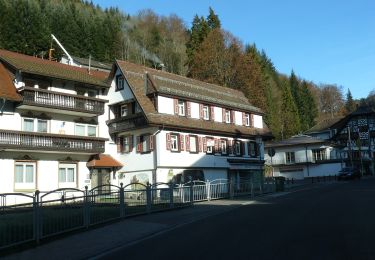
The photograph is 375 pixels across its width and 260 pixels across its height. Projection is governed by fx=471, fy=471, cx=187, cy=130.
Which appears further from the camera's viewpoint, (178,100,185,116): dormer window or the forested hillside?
the forested hillside

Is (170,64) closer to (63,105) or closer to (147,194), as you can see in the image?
(63,105)

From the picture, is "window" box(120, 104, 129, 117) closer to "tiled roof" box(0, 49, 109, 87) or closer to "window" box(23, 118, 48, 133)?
"tiled roof" box(0, 49, 109, 87)

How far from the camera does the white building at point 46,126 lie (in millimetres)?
33312

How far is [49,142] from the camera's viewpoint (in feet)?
114

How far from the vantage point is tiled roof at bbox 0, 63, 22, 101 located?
33.1 m

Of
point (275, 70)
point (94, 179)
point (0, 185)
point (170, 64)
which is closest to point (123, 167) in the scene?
point (94, 179)

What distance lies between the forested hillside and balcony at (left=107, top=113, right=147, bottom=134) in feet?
85.8

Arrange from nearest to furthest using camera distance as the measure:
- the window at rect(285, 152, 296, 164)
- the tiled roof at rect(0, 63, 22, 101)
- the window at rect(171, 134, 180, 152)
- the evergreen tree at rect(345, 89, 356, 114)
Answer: the tiled roof at rect(0, 63, 22, 101), the window at rect(171, 134, 180, 152), the window at rect(285, 152, 296, 164), the evergreen tree at rect(345, 89, 356, 114)

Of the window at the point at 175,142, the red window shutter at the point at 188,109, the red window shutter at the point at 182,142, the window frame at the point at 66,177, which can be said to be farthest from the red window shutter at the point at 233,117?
the window frame at the point at 66,177

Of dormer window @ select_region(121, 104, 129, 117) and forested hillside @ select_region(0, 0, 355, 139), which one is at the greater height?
forested hillside @ select_region(0, 0, 355, 139)

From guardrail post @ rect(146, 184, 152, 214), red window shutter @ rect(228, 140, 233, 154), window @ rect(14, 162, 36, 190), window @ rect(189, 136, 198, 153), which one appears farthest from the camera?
red window shutter @ rect(228, 140, 233, 154)

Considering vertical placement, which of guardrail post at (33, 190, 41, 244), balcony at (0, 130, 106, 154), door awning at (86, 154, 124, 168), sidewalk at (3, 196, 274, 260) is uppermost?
balcony at (0, 130, 106, 154)

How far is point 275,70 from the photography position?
112188mm

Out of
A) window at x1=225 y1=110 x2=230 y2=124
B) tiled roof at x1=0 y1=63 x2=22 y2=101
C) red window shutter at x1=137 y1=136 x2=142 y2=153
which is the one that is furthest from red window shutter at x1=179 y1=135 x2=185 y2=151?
tiled roof at x1=0 y1=63 x2=22 y2=101
